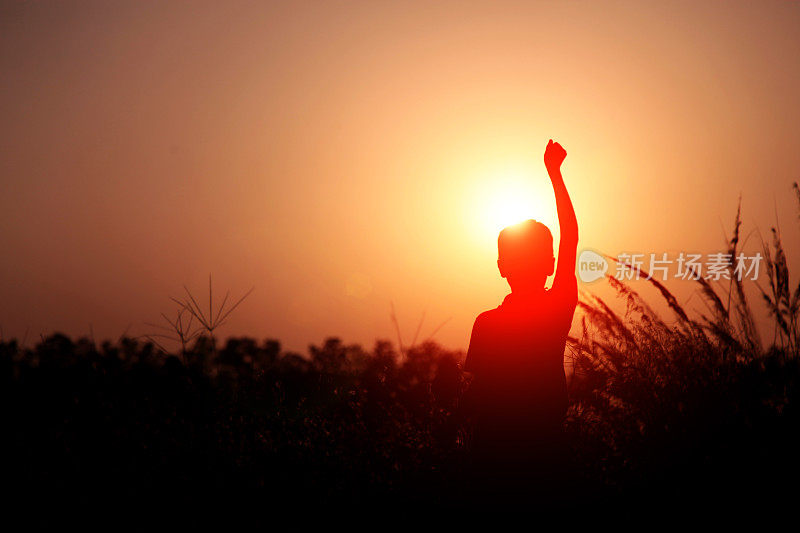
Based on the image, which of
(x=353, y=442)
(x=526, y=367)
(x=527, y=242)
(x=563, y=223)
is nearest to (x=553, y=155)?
(x=563, y=223)

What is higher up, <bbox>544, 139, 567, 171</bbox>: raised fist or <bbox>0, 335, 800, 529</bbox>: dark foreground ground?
<bbox>544, 139, 567, 171</bbox>: raised fist

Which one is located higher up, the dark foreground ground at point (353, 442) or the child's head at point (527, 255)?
the child's head at point (527, 255)

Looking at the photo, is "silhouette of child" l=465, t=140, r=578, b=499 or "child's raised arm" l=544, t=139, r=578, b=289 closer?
"silhouette of child" l=465, t=140, r=578, b=499

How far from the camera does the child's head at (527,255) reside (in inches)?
91.0

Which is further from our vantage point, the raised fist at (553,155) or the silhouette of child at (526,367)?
the raised fist at (553,155)

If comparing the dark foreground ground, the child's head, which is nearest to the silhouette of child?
the child's head

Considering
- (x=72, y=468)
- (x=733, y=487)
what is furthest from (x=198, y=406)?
(x=733, y=487)

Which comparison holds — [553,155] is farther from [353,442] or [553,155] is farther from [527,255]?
[353,442]

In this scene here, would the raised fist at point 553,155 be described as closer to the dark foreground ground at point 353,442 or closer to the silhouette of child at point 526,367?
the silhouette of child at point 526,367

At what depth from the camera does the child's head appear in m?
2.31

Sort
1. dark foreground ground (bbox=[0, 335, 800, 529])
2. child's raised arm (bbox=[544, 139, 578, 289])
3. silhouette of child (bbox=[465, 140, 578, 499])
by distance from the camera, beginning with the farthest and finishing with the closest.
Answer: dark foreground ground (bbox=[0, 335, 800, 529]) → child's raised arm (bbox=[544, 139, 578, 289]) → silhouette of child (bbox=[465, 140, 578, 499])

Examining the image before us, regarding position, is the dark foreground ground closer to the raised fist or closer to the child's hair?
the child's hair

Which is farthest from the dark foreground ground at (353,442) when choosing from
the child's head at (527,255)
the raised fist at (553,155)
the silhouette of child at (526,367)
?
the raised fist at (553,155)

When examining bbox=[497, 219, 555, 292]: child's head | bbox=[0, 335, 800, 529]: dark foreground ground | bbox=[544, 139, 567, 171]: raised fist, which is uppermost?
bbox=[544, 139, 567, 171]: raised fist
